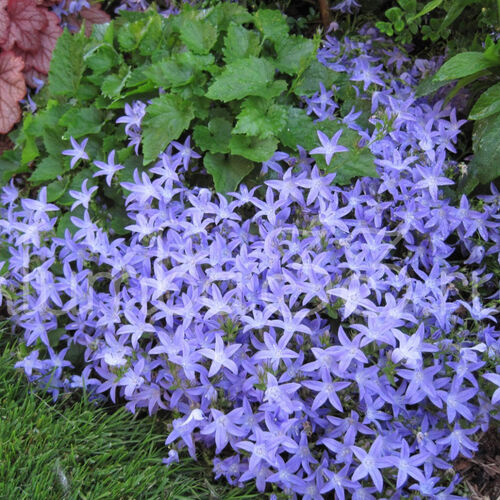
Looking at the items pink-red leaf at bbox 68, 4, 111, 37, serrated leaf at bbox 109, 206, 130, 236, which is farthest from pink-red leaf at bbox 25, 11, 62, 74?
serrated leaf at bbox 109, 206, 130, 236

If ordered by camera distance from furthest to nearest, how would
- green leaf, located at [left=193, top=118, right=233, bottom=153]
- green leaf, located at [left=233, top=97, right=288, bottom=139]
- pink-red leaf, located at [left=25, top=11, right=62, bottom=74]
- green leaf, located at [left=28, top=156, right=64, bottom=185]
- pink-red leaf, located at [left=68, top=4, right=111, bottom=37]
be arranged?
pink-red leaf, located at [left=68, top=4, right=111, bottom=37], pink-red leaf, located at [left=25, top=11, right=62, bottom=74], green leaf, located at [left=28, top=156, right=64, bottom=185], green leaf, located at [left=193, top=118, right=233, bottom=153], green leaf, located at [left=233, top=97, right=288, bottom=139]

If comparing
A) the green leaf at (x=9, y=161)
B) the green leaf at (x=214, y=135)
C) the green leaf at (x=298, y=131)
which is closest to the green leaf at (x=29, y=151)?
the green leaf at (x=9, y=161)

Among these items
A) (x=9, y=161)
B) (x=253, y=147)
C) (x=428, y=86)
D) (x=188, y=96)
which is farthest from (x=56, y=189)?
(x=428, y=86)

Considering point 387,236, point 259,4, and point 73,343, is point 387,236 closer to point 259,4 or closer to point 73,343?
point 73,343

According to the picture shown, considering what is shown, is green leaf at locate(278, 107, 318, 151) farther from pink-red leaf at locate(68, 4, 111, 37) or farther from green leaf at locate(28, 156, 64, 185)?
pink-red leaf at locate(68, 4, 111, 37)

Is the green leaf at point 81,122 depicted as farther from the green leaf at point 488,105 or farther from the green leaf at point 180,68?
the green leaf at point 488,105

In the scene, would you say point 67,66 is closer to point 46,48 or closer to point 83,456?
point 46,48
